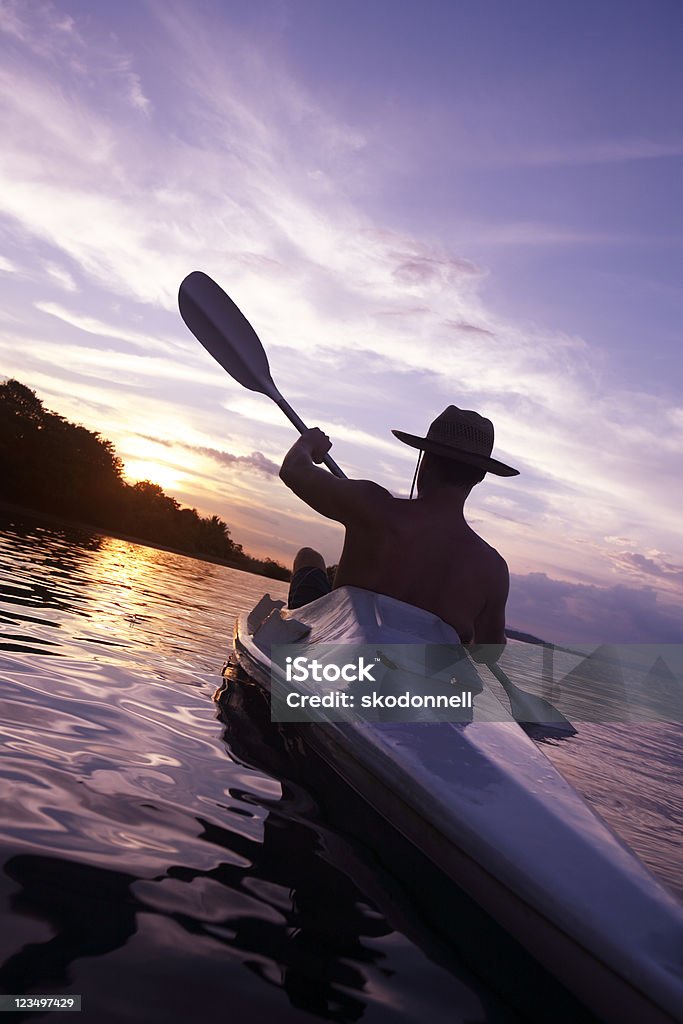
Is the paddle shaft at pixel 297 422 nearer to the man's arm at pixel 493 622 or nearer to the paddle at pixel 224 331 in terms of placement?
the paddle at pixel 224 331

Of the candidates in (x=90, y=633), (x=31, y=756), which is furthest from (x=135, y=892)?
(x=90, y=633)

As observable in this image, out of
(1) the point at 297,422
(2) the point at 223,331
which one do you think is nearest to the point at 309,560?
(1) the point at 297,422

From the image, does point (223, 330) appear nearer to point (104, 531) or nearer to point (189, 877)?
point (189, 877)

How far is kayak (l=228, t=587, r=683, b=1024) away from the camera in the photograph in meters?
1.31

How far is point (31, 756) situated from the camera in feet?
7.27

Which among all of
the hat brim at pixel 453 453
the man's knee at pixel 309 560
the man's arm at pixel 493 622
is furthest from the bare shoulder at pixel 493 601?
the man's knee at pixel 309 560

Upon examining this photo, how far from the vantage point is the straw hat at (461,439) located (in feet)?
11.0

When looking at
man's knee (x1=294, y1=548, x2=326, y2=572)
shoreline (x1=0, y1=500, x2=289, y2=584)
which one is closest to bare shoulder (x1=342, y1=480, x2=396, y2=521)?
man's knee (x1=294, y1=548, x2=326, y2=572)

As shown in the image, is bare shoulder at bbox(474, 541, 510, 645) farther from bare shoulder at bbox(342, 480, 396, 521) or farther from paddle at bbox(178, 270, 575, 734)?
paddle at bbox(178, 270, 575, 734)

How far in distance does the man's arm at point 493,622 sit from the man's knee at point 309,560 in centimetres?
151

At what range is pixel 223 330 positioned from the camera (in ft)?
21.6

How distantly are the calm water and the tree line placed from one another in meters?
41.8

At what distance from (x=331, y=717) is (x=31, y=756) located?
97cm

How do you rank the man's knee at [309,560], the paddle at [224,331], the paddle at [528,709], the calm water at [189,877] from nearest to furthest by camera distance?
the calm water at [189,877], the paddle at [528,709], the man's knee at [309,560], the paddle at [224,331]
